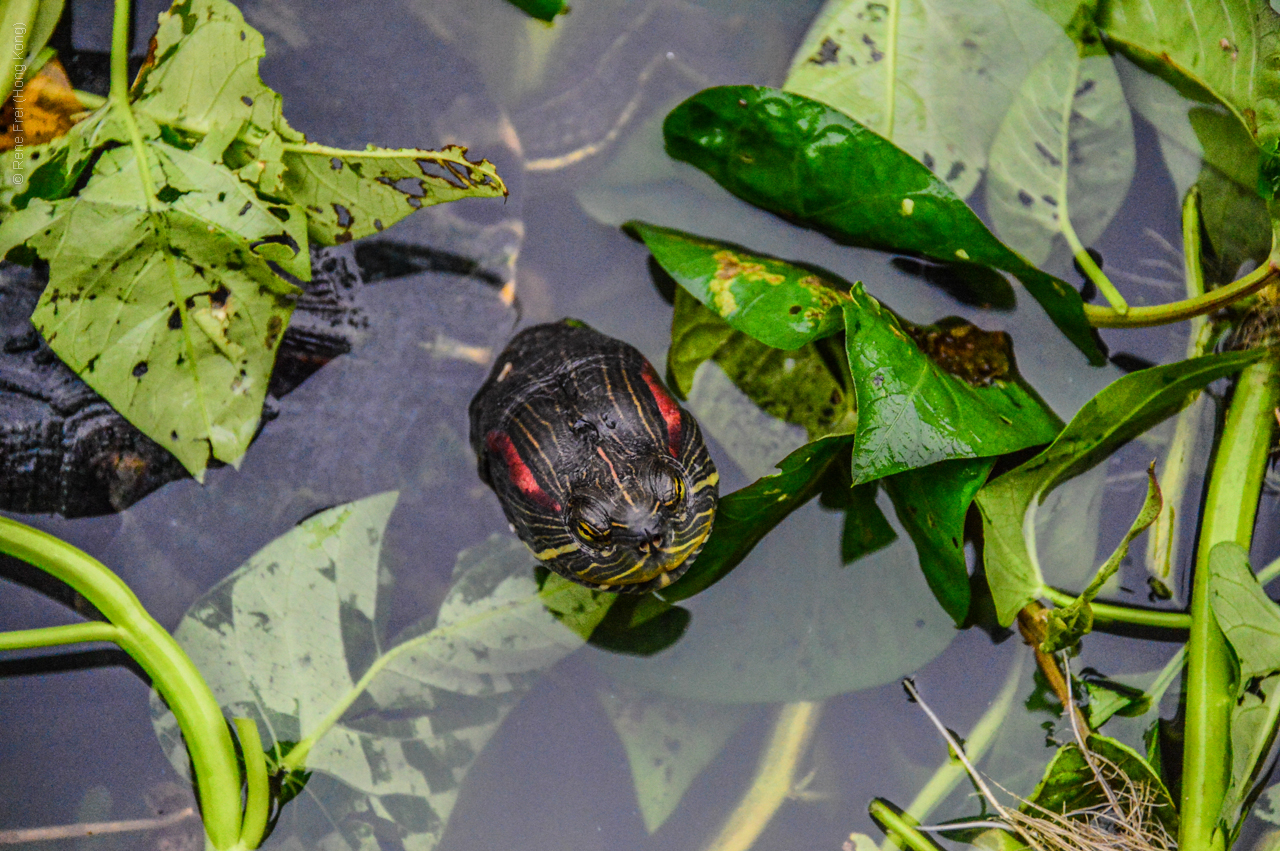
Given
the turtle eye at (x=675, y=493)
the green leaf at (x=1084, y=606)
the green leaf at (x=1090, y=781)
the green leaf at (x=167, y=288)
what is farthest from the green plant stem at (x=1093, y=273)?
the green leaf at (x=167, y=288)

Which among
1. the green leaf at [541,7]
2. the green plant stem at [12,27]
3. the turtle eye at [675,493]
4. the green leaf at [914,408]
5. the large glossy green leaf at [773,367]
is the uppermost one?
the green leaf at [541,7]

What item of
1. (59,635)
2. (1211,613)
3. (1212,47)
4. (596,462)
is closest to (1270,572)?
(1211,613)

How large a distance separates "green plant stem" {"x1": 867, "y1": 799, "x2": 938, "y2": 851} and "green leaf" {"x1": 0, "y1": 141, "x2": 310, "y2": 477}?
1771 millimetres

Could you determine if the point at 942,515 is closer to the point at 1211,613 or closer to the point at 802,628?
the point at 802,628

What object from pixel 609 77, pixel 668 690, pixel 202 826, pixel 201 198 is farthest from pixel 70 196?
pixel 668 690

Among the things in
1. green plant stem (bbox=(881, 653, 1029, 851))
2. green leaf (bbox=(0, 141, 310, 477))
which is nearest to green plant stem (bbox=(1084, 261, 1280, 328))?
green plant stem (bbox=(881, 653, 1029, 851))

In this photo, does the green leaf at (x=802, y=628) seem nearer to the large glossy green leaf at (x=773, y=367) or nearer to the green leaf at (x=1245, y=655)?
the large glossy green leaf at (x=773, y=367)

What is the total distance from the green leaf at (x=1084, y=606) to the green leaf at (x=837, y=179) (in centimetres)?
49

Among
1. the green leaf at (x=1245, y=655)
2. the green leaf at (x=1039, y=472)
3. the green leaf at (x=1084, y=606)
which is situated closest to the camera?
the green leaf at (x=1084, y=606)

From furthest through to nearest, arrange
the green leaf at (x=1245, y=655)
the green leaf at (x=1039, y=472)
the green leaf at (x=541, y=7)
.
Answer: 1. the green leaf at (x=541, y=7)
2. the green leaf at (x=1039, y=472)
3. the green leaf at (x=1245, y=655)

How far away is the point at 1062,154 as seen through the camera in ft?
6.73

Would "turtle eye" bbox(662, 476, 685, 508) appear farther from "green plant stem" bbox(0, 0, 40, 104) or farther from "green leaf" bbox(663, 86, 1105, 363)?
"green plant stem" bbox(0, 0, 40, 104)

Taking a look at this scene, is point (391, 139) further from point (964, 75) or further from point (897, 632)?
point (897, 632)

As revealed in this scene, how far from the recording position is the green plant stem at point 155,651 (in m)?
1.84
